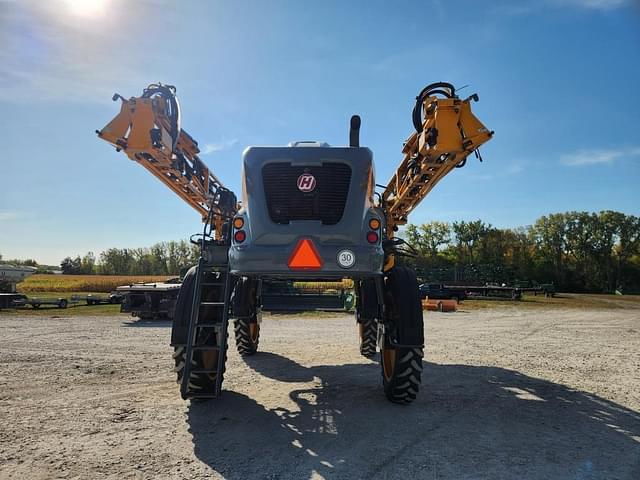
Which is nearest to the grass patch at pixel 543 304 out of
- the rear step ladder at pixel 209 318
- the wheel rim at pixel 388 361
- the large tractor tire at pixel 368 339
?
the large tractor tire at pixel 368 339

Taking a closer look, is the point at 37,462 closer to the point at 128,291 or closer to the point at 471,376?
the point at 471,376

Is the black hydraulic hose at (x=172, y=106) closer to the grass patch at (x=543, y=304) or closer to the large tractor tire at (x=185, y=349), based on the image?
the large tractor tire at (x=185, y=349)

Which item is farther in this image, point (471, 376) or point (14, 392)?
point (471, 376)

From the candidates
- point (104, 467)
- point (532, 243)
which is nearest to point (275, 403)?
point (104, 467)

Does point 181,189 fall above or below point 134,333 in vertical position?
above

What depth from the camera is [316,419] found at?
15.9ft

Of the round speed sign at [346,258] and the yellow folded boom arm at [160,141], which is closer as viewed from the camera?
the round speed sign at [346,258]

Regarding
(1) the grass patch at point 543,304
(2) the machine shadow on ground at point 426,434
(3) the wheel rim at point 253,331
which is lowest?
(2) the machine shadow on ground at point 426,434

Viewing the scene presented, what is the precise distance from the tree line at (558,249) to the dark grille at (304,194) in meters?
57.0

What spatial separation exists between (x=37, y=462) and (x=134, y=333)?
30.0 feet

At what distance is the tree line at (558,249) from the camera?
62.5m

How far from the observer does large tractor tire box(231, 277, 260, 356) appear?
8008mm

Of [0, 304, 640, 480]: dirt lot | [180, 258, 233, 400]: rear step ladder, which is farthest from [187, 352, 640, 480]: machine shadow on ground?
[180, 258, 233, 400]: rear step ladder

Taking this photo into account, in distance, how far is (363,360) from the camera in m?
8.62
